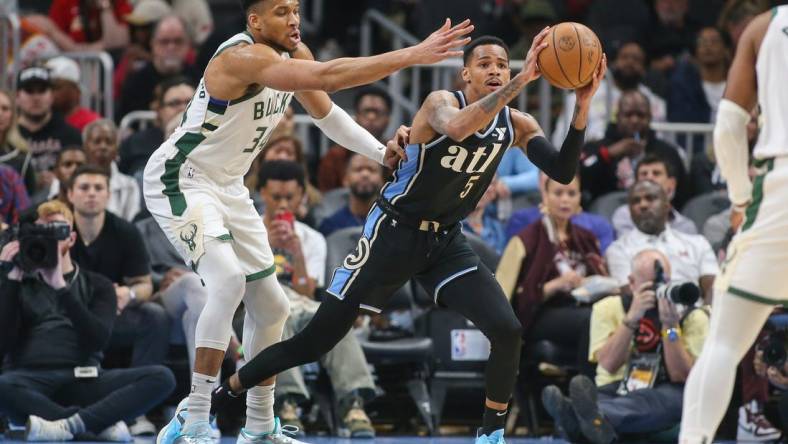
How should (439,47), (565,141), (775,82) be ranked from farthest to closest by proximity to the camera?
(565,141) < (439,47) < (775,82)

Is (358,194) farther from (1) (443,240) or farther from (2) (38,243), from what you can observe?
(1) (443,240)

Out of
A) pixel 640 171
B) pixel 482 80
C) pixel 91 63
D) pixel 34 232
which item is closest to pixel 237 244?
pixel 482 80

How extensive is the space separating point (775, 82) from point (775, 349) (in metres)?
4.36

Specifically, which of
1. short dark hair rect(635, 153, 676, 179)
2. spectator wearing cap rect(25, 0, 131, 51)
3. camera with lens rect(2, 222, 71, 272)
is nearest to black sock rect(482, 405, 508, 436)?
camera with lens rect(2, 222, 71, 272)

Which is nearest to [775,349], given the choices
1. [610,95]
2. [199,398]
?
[610,95]

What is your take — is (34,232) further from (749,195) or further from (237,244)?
(749,195)

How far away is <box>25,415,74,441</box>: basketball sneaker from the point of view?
29.6 ft

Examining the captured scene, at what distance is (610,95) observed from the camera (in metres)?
12.9

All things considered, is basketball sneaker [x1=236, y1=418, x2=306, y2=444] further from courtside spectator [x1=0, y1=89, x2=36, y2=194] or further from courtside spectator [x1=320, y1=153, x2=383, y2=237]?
courtside spectator [x1=0, y1=89, x2=36, y2=194]

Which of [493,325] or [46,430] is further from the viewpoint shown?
[46,430]

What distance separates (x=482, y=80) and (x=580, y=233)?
3.69 metres

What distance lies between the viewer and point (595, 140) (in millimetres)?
12188

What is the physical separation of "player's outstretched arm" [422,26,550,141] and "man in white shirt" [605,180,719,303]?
381 centimetres

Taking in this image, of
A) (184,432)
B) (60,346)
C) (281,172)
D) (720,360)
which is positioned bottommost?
(60,346)
